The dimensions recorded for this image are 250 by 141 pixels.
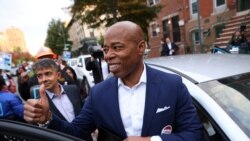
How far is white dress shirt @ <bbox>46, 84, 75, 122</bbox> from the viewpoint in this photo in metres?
2.95

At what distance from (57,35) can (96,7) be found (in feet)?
154

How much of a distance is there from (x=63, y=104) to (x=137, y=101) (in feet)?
4.28

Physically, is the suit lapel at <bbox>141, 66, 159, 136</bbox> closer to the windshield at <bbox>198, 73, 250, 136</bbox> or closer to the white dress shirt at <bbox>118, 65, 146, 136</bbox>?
the white dress shirt at <bbox>118, 65, 146, 136</bbox>

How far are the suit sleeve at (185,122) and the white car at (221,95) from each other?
0.22 metres

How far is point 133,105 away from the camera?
1.87 m

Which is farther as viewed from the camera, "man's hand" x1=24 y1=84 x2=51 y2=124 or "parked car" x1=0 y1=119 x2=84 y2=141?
"man's hand" x1=24 y1=84 x2=51 y2=124

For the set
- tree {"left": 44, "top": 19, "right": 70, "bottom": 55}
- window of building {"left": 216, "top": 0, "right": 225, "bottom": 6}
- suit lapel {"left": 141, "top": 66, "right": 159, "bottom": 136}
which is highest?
window of building {"left": 216, "top": 0, "right": 225, "bottom": 6}

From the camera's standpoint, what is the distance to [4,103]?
3.23 m

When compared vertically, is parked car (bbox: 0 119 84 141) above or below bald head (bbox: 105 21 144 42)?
below

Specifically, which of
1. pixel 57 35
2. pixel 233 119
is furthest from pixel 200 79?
pixel 57 35

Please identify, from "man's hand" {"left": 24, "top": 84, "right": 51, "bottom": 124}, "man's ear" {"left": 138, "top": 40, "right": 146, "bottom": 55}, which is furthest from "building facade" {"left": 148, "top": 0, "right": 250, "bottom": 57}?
"man's hand" {"left": 24, "top": 84, "right": 51, "bottom": 124}

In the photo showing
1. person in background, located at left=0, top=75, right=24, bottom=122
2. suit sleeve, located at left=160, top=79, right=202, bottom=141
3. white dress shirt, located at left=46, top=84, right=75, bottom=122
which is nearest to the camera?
suit sleeve, located at left=160, top=79, right=202, bottom=141

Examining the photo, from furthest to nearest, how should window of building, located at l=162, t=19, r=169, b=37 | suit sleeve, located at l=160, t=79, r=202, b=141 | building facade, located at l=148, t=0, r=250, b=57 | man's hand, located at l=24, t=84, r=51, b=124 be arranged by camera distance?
window of building, located at l=162, t=19, r=169, b=37, building facade, located at l=148, t=0, r=250, b=57, suit sleeve, located at l=160, t=79, r=202, b=141, man's hand, located at l=24, t=84, r=51, b=124

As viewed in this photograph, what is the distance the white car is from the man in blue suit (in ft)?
0.73
